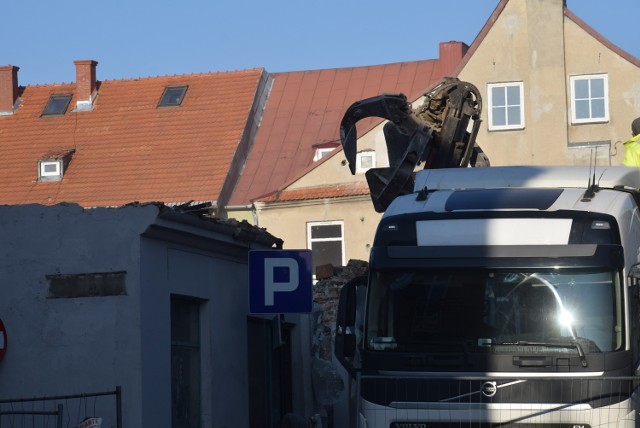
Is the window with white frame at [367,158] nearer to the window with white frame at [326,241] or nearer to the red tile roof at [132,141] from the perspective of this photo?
the window with white frame at [326,241]

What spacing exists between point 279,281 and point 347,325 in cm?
257

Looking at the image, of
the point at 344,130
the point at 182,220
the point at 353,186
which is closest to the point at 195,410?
the point at 182,220

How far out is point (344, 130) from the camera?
48.0 ft

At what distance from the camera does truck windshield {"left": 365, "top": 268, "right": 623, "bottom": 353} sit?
10188 millimetres

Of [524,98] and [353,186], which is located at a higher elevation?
[524,98]

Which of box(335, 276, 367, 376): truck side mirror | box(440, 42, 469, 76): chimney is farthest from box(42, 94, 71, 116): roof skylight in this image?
box(335, 276, 367, 376): truck side mirror

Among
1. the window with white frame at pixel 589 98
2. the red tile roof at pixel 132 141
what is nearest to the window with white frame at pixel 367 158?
the red tile roof at pixel 132 141

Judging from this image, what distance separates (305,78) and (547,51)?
10.9 metres

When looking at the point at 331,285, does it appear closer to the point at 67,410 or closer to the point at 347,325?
the point at 67,410

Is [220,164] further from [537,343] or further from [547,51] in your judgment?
[537,343]

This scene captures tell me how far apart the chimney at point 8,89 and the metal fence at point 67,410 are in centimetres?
3410

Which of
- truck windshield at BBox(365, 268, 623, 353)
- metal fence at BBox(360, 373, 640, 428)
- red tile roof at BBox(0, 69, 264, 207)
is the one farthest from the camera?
red tile roof at BBox(0, 69, 264, 207)

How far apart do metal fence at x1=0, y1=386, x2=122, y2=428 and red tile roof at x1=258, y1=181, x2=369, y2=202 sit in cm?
2427

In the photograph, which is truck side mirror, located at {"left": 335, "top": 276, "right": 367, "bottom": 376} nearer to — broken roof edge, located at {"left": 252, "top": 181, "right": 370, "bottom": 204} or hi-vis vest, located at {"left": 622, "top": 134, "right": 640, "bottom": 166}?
hi-vis vest, located at {"left": 622, "top": 134, "right": 640, "bottom": 166}
